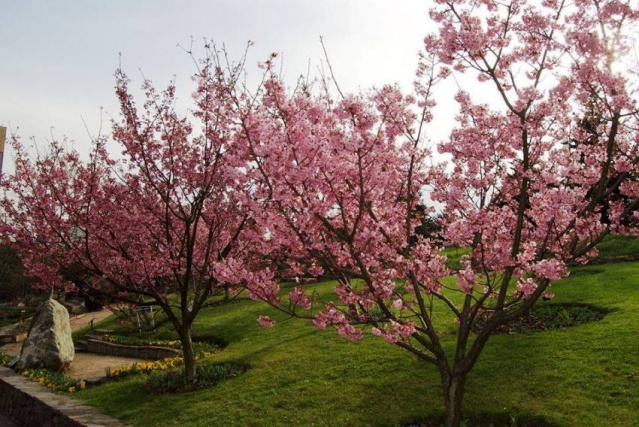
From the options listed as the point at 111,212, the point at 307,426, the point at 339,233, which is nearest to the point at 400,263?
the point at 339,233

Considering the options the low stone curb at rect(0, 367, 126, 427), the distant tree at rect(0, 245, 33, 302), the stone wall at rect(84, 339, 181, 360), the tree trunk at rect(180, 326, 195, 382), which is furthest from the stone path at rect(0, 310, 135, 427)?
the distant tree at rect(0, 245, 33, 302)

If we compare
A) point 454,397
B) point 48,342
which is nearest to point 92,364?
point 48,342

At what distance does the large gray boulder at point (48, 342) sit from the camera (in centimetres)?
1548

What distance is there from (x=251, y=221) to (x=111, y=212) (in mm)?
6138

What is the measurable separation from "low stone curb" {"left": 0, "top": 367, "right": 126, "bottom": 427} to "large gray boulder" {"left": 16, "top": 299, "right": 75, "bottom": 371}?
766 millimetres

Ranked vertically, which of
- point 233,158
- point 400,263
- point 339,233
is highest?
point 233,158

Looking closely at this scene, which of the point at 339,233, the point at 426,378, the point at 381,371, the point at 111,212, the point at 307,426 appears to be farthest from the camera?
the point at 111,212

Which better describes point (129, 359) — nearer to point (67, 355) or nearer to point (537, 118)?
point (67, 355)

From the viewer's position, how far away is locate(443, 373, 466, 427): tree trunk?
6.21m

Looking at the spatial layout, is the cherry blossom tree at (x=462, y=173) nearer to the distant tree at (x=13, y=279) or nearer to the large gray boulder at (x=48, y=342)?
the large gray boulder at (x=48, y=342)

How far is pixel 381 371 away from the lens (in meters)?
10.1

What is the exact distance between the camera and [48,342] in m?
15.8

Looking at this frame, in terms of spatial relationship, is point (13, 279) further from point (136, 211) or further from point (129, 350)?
point (136, 211)

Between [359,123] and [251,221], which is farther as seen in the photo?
[251,221]
